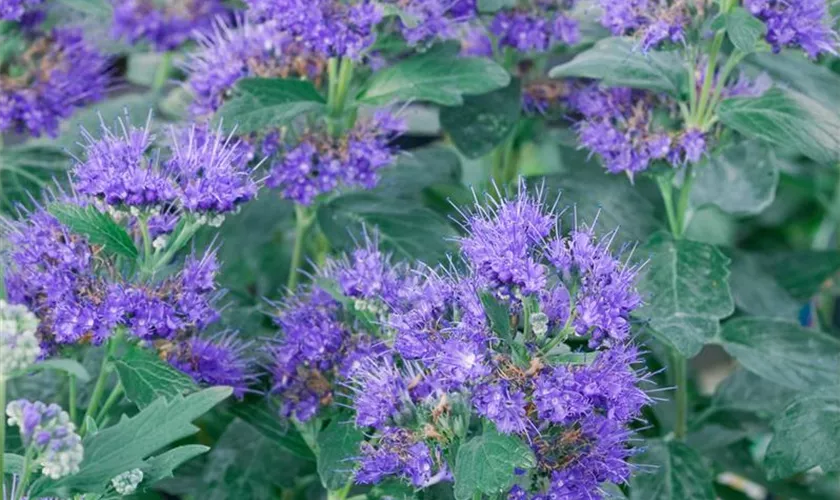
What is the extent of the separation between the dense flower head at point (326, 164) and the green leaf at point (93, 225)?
0.30 meters

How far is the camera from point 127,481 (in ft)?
3.35

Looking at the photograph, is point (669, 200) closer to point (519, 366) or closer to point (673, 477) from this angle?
point (673, 477)

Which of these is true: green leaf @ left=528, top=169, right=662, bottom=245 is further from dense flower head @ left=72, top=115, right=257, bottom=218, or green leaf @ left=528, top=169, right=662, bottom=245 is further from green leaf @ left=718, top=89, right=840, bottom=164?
dense flower head @ left=72, top=115, right=257, bottom=218

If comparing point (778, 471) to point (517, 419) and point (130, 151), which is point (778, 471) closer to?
point (517, 419)

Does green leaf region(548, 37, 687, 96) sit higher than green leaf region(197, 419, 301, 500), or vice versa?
green leaf region(548, 37, 687, 96)

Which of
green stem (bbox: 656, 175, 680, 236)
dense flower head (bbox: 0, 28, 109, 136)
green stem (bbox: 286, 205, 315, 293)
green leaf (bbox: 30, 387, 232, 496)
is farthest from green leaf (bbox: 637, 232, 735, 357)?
dense flower head (bbox: 0, 28, 109, 136)

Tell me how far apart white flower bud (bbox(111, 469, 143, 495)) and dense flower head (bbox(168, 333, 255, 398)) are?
0.24m

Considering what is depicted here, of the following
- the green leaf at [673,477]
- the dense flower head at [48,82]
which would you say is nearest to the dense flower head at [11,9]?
the dense flower head at [48,82]

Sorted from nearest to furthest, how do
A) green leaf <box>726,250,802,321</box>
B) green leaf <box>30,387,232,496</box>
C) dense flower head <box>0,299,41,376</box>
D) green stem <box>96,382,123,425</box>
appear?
dense flower head <box>0,299,41,376</box> → green leaf <box>30,387,232,496</box> → green stem <box>96,382,123,425</box> → green leaf <box>726,250,802,321</box>

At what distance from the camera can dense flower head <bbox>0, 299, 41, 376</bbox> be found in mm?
903

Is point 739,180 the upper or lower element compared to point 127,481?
lower

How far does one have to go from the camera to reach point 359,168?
146cm

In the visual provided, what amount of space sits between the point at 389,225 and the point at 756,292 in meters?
0.52

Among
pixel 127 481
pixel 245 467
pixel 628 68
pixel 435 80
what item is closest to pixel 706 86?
pixel 628 68
